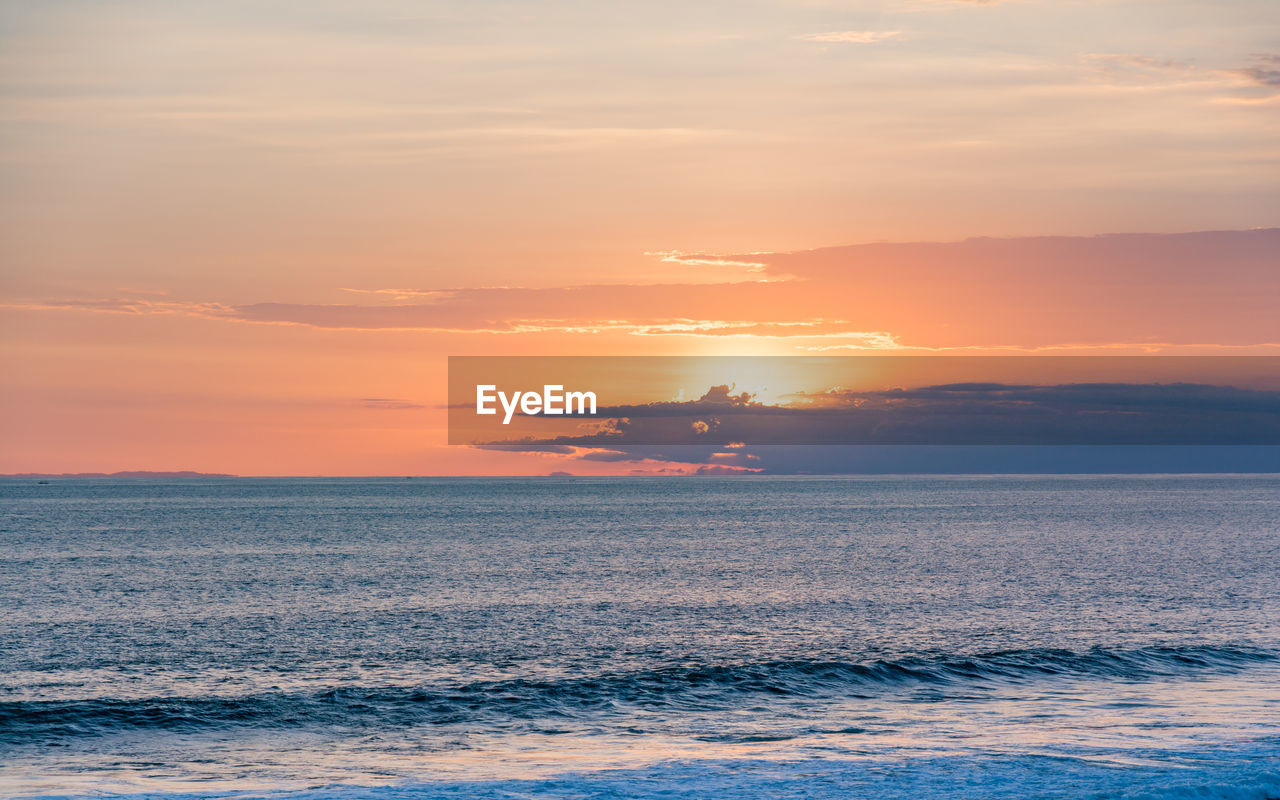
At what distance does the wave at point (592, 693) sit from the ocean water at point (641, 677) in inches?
6.1

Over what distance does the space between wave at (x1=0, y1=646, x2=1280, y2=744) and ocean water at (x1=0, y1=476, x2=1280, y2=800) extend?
0.15 meters

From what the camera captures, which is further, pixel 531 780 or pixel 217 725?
pixel 217 725

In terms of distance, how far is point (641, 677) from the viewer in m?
36.7

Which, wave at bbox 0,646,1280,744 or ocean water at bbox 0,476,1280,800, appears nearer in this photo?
ocean water at bbox 0,476,1280,800

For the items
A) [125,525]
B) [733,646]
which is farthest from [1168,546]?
[125,525]

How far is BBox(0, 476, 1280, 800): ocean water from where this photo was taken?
2309 cm

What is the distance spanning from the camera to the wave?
31.1 metres

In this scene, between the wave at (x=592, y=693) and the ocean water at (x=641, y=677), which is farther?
the wave at (x=592, y=693)

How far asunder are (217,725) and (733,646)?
20928 millimetres

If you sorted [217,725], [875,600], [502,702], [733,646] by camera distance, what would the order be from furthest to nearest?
1. [875,600]
2. [733,646]
3. [502,702]
4. [217,725]

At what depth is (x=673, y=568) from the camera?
79.7m

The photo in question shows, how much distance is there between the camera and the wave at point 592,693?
3108cm

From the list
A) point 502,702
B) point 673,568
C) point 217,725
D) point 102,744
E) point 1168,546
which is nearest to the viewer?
point 102,744

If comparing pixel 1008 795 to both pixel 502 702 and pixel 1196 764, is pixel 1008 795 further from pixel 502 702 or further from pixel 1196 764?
pixel 502 702
